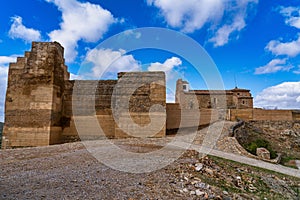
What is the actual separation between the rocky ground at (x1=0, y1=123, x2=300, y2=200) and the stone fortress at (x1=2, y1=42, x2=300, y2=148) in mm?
3956

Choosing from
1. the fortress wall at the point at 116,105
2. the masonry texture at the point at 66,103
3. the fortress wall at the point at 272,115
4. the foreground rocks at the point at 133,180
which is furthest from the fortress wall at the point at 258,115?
the foreground rocks at the point at 133,180

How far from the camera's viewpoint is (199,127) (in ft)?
44.2

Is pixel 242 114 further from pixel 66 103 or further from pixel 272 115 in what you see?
pixel 66 103

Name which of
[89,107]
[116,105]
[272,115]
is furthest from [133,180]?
[272,115]

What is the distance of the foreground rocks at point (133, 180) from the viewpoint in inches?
142

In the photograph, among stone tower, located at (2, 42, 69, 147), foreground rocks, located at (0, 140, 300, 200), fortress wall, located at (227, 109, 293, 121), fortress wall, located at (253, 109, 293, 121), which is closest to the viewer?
foreground rocks, located at (0, 140, 300, 200)

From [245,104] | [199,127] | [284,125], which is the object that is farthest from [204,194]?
[245,104]

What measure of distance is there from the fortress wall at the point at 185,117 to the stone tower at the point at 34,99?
6.37 m

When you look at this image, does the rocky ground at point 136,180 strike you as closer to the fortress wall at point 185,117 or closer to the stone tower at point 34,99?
the stone tower at point 34,99

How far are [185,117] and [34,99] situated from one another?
8.57 metres

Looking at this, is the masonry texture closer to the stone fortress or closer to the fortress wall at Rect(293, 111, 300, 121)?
the stone fortress

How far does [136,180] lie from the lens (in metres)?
4.37

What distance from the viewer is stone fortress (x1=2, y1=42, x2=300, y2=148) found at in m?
10.2

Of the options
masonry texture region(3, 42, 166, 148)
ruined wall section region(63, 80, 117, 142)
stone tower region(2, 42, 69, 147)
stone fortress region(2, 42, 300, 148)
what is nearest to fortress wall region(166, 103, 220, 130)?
stone fortress region(2, 42, 300, 148)
